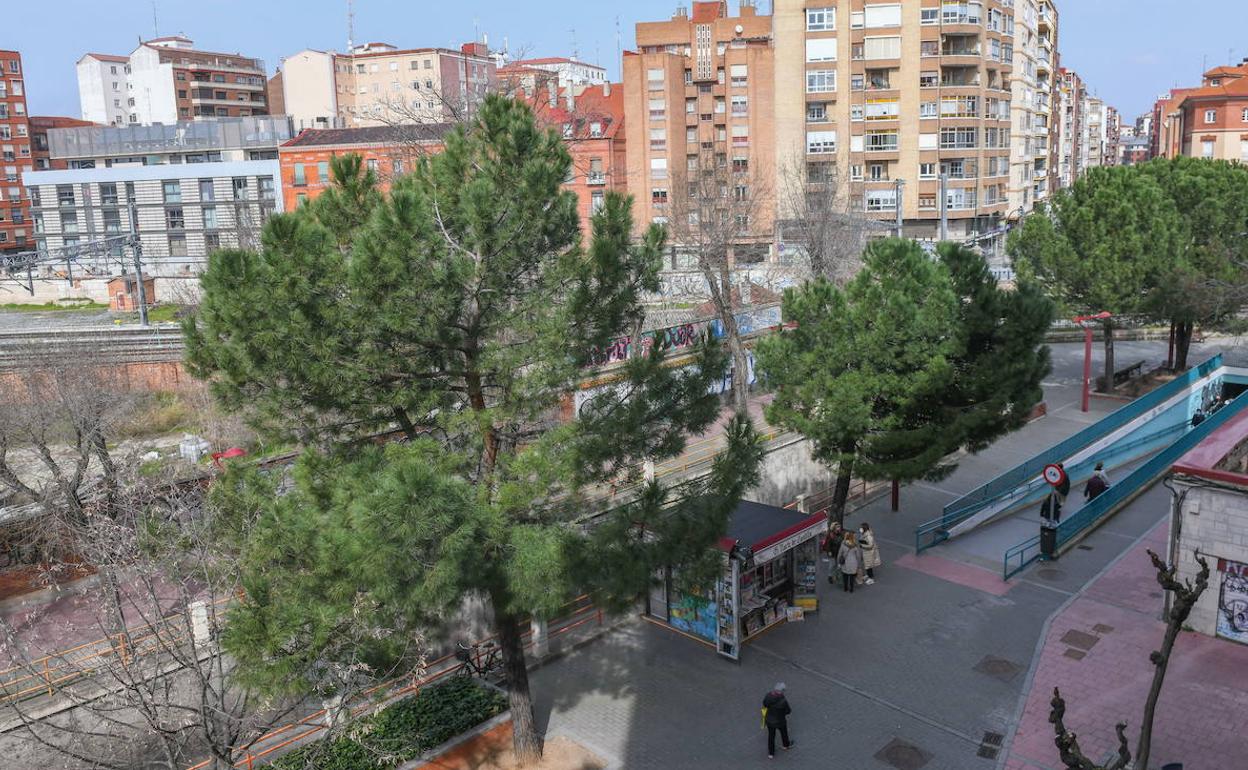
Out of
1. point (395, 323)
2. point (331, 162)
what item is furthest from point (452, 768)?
point (331, 162)

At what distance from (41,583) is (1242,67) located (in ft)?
311

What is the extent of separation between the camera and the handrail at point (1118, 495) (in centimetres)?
1873

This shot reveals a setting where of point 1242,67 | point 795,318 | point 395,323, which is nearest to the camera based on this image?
point 395,323

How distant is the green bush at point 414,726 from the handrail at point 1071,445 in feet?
35.9

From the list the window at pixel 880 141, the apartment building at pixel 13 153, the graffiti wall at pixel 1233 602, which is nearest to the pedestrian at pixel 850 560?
the graffiti wall at pixel 1233 602

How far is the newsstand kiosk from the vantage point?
1498 centimetres

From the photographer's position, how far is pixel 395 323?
10148 millimetres

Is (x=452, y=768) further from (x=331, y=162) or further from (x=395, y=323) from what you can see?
(x=331, y=162)

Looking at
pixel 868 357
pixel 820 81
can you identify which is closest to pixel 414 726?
pixel 868 357

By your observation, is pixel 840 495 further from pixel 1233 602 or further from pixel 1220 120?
pixel 1220 120

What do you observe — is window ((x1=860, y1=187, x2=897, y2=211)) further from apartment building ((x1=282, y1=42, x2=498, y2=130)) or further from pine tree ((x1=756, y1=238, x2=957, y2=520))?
pine tree ((x1=756, y1=238, x2=957, y2=520))

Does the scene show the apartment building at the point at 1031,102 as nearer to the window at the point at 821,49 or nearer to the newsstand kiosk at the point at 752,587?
the window at the point at 821,49

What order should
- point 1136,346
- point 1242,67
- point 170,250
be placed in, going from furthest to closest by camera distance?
1. point 1242,67
2. point 170,250
3. point 1136,346

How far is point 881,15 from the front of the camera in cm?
5694
